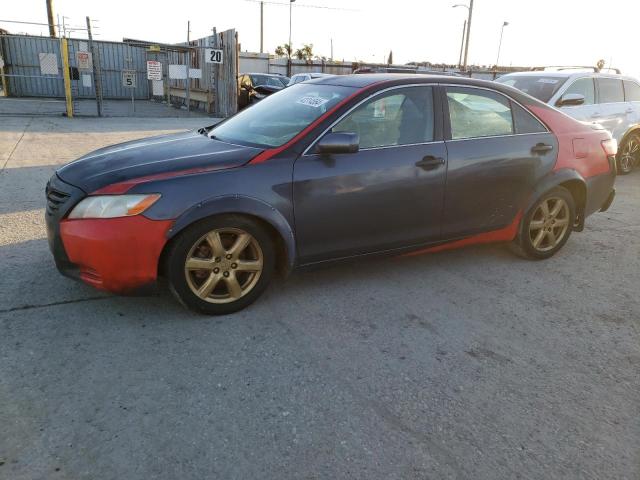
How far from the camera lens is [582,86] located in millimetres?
8336

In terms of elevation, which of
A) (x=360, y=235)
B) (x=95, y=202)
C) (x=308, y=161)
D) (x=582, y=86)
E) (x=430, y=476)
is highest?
(x=582, y=86)

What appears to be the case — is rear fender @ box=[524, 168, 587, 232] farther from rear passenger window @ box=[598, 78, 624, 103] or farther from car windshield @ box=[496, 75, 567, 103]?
rear passenger window @ box=[598, 78, 624, 103]

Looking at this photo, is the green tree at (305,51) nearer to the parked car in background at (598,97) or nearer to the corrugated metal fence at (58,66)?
the corrugated metal fence at (58,66)

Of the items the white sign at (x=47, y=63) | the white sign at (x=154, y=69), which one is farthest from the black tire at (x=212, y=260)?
the white sign at (x=154, y=69)

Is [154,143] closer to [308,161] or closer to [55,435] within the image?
[308,161]

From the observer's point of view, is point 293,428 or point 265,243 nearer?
point 293,428

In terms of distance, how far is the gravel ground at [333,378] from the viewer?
2.16m

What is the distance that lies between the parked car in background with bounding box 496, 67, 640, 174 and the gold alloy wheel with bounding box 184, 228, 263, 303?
19.6ft

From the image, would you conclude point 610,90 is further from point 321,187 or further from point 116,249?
point 116,249

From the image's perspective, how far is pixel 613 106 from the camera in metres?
8.73

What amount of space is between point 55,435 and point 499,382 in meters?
2.18

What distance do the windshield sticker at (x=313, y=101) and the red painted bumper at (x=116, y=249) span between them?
1.44m

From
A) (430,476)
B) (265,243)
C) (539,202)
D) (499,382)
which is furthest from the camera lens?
(539,202)

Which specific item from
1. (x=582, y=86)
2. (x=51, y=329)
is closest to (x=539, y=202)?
(x=51, y=329)
